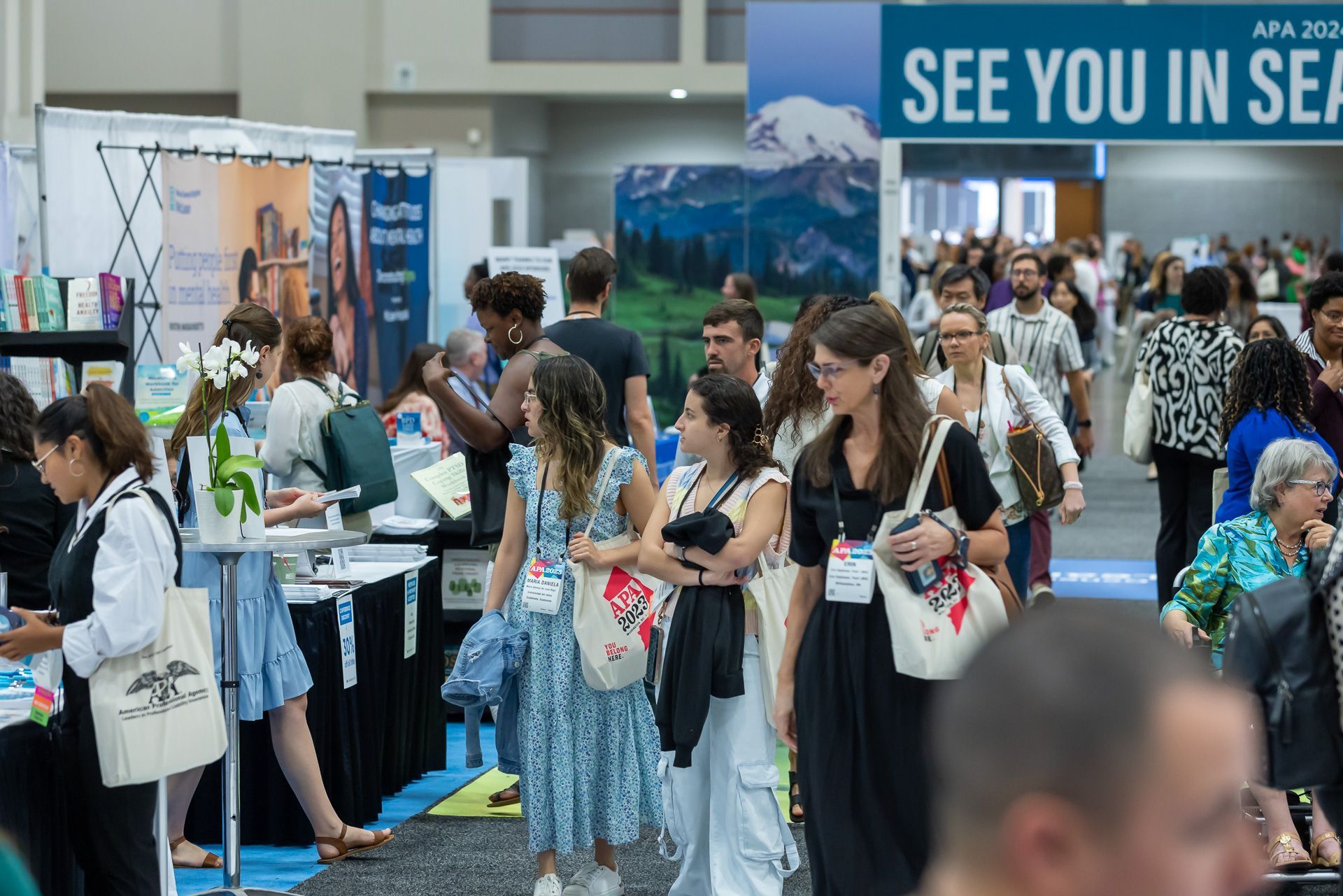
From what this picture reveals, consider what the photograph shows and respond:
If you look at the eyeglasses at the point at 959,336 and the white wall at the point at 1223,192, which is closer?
the eyeglasses at the point at 959,336

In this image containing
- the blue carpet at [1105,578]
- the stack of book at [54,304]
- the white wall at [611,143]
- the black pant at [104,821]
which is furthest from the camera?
the white wall at [611,143]

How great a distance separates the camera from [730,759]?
3.94 meters

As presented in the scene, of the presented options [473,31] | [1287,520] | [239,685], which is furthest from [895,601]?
[473,31]

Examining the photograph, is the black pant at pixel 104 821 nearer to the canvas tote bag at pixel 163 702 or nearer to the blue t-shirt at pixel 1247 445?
the canvas tote bag at pixel 163 702

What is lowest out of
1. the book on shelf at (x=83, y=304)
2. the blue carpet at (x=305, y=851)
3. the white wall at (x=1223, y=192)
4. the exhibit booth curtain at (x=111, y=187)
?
the blue carpet at (x=305, y=851)

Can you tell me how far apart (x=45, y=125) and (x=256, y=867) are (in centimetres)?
437

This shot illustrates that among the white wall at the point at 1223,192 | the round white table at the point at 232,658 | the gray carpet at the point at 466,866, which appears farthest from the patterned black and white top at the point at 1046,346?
the white wall at the point at 1223,192

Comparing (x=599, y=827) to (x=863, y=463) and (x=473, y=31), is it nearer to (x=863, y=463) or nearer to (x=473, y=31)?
(x=863, y=463)

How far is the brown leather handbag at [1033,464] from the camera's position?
18.5 ft

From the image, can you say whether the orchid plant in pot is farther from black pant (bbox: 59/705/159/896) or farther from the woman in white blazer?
the woman in white blazer

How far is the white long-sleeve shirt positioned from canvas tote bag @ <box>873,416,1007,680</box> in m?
1.46

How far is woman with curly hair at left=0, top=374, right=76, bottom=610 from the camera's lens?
4.39 meters

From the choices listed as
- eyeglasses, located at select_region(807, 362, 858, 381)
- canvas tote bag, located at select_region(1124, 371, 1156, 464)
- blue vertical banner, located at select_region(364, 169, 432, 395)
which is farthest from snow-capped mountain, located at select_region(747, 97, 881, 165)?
eyeglasses, located at select_region(807, 362, 858, 381)

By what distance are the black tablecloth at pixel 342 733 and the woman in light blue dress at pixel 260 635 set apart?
20 centimetres
